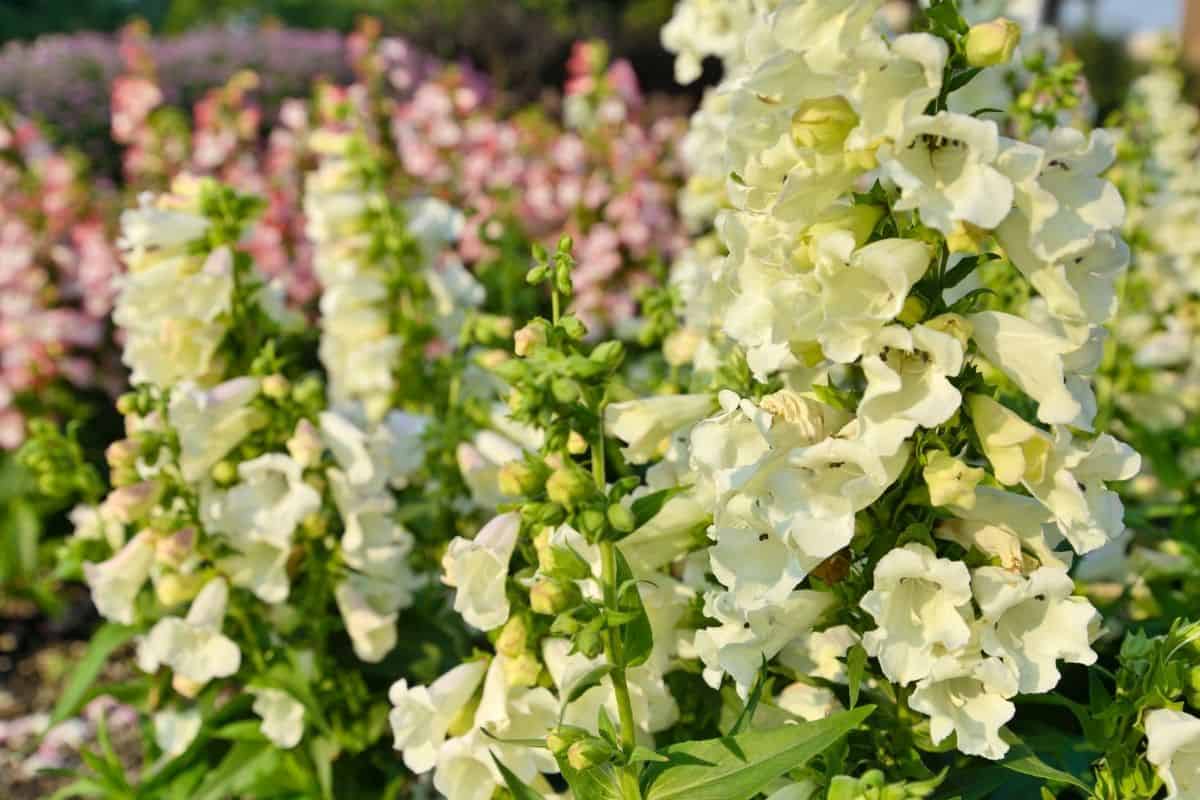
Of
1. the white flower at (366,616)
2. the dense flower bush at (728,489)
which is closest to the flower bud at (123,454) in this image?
the dense flower bush at (728,489)

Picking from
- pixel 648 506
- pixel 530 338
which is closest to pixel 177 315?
pixel 530 338

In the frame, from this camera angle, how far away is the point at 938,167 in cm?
149

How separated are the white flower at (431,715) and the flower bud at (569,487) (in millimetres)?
529

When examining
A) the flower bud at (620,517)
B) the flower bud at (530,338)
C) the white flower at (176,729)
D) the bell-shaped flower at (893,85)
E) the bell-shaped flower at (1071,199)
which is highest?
the bell-shaped flower at (893,85)

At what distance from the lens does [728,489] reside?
1568mm

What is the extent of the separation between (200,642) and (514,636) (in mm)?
964

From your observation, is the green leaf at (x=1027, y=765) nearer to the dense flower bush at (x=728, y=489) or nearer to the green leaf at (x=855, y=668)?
the dense flower bush at (x=728, y=489)

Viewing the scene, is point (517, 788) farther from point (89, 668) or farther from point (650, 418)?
point (89, 668)

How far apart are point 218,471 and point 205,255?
0.52 metres

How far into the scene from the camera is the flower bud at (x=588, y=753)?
63.4 inches

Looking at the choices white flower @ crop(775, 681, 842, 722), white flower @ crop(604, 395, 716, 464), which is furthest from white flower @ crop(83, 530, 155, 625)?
white flower @ crop(775, 681, 842, 722)

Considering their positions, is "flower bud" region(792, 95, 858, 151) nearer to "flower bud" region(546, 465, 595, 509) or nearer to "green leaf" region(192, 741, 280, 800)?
"flower bud" region(546, 465, 595, 509)

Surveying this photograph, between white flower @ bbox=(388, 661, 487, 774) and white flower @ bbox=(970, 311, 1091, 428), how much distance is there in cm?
100

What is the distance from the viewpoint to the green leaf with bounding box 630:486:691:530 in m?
1.78
